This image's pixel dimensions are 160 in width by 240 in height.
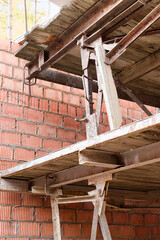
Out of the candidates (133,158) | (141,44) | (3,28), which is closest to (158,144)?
(133,158)

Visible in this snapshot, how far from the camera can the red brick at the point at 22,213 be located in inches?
184

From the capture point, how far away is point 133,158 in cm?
335

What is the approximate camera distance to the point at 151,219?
618cm

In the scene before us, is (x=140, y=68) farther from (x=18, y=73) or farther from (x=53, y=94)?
(x=18, y=73)

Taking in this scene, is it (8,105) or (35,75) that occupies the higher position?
(35,75)

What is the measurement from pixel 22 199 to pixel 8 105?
124 centimetres

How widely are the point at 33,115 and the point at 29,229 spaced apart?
1.51 meters

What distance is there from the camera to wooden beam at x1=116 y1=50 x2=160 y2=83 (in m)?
4.60

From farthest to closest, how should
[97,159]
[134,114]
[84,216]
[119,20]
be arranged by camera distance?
[134,114]
[84,216]
[119,20]
[97,159]

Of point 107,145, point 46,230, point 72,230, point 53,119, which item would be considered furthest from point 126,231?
point 107,145

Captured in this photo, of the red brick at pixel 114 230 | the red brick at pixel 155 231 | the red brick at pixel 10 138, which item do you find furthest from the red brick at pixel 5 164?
the red brick at pixel 155 231

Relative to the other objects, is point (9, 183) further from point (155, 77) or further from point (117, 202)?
point (155, 77)

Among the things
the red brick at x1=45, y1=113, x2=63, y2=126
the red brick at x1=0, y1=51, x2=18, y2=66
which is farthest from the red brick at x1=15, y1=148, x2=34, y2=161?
the red brick at x1=0, y1=51, x2=18, y2=66

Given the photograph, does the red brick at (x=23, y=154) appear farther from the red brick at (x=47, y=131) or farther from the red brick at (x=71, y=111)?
the red brick at (x=71, y=111)
